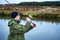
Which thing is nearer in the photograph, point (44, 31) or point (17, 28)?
point (17, 28)

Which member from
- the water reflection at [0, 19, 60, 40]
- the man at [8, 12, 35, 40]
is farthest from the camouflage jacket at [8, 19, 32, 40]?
the water reflection at [0, 19, 60, 40]

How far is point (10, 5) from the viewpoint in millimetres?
2346

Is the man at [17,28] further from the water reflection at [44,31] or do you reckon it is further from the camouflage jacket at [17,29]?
the water reflection at [44,31]

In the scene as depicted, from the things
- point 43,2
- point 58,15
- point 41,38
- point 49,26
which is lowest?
point 41,38

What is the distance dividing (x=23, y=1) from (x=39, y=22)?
359mm

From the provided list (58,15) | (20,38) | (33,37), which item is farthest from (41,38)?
(20,38)

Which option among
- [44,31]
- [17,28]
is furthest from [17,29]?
[44,31]

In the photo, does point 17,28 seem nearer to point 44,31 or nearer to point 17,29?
point 17,29

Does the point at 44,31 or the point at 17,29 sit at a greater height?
the point at 17,29

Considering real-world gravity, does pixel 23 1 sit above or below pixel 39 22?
above

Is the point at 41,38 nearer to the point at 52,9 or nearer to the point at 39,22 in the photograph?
the point at 39,22

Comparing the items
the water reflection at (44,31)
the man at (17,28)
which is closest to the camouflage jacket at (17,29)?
the man at (17,28)

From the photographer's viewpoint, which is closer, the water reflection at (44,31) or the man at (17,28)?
the man at (17,28)

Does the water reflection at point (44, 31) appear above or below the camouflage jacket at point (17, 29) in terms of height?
below
